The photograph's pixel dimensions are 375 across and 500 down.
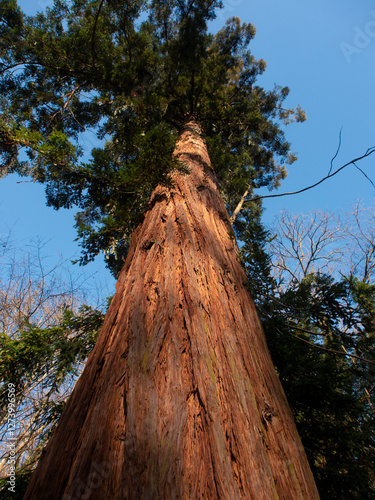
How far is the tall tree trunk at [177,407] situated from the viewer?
3.14ft

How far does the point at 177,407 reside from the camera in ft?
3.69

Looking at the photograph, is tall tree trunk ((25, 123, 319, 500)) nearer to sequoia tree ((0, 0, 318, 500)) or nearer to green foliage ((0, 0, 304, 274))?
sequoia tree ((0, 0, 318, 500))

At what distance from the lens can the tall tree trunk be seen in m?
0.96

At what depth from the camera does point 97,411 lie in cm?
117

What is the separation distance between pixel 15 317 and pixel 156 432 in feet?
29.9

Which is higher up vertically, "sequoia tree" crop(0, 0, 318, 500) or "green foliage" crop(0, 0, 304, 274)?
"green foliage" crop(0, 0, 304, 274)

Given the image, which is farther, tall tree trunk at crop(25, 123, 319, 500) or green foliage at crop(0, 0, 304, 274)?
green foliage at crop(0, 0, 304, 274)

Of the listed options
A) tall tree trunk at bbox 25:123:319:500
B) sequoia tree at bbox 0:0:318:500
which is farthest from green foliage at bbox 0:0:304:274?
tall tree trunk at bbox 25:123:319:500

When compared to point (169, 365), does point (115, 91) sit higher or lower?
higher

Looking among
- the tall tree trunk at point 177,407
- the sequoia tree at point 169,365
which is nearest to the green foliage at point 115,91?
the sequoia tree at point 169,365

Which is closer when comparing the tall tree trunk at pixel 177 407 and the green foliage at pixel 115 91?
the tall tree trunk at pixel 177 407

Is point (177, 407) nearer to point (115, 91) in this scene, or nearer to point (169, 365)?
point (169, 365)

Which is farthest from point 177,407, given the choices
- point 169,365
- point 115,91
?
point 115,91

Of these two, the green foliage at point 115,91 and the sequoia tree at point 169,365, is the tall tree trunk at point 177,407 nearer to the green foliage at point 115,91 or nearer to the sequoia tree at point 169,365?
the sequoia tree at point 169,365
